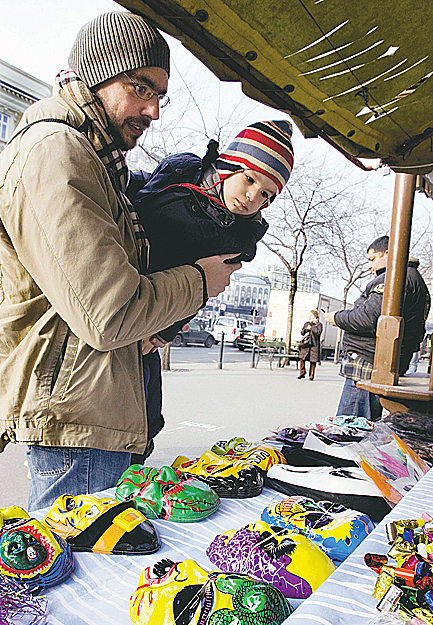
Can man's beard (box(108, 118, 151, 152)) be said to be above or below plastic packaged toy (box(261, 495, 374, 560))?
above

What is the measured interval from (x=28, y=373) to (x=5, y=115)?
362 inches

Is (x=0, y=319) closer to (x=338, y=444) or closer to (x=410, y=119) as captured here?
(x=338, y=444)

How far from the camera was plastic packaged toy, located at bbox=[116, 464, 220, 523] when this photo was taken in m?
1.25

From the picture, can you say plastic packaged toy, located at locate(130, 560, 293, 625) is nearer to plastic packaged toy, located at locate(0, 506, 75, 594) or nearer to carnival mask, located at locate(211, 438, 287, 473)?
plastic packaged toy, located at locate(0, 506, 75, 594)

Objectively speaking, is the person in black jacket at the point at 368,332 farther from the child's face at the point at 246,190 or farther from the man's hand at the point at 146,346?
the man's hand at the point at 146,346

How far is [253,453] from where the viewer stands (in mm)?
1730

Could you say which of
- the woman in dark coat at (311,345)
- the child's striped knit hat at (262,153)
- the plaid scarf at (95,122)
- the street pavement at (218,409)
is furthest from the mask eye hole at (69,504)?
the woman in dark coat at (311,345)

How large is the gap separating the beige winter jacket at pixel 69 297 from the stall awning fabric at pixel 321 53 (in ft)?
1.91

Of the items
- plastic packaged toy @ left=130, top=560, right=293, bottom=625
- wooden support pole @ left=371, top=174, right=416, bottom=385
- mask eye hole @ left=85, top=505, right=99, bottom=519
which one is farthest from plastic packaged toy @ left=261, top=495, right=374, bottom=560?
wooden support pole @ left=371, top=174, right=416, bottom=385

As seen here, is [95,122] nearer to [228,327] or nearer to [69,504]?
[69,504]

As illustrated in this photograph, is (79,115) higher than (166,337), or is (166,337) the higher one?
(79,115)

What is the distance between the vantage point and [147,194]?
5.01ft

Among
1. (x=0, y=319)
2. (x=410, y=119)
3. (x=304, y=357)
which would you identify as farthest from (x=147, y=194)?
(x=304, y=357)

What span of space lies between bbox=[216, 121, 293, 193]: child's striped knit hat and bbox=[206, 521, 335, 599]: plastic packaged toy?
97 cm
